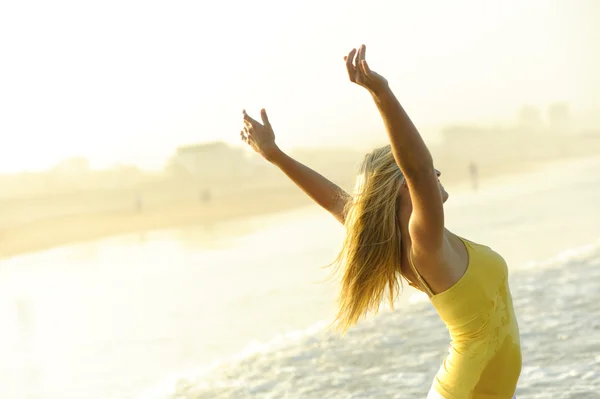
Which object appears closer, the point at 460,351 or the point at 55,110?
the point at 460,351

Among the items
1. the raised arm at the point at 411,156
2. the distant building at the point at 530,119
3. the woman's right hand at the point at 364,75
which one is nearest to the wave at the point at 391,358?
the raised arm at the point at 411,156

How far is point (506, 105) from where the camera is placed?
152 feet

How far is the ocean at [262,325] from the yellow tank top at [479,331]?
61.3 inches

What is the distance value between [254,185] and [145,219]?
6.55 meters

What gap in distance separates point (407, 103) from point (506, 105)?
8592mm

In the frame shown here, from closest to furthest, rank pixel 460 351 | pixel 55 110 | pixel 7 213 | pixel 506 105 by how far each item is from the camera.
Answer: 1. pixel 460 351
2. pixel 7 213
3. pixel 55 110
4. pixel 506 105

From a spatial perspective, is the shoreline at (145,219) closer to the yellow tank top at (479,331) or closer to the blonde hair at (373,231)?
the blonde hair at (373,231)

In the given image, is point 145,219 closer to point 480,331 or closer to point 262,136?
point 262,136

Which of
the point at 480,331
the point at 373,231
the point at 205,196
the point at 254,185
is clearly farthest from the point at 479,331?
the point at 254,185

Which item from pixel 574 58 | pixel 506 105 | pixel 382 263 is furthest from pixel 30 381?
pixel 574 58

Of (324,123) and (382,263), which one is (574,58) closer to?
(324,123)

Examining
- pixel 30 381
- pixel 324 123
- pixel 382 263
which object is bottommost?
pixel 30 381

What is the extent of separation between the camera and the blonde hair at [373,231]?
7.64 feet

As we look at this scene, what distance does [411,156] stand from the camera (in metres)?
2.03
